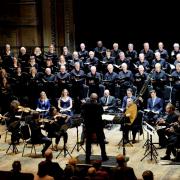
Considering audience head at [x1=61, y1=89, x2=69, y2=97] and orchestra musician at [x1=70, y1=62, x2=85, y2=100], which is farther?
orchestra musician at [x1=70, y1=62, x2=85, y2=100]

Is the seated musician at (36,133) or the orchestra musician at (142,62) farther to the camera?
the orchestra musician at (142,62)

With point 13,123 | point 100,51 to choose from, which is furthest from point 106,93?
point 13,123

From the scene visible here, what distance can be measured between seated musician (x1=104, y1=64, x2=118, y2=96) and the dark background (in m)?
3.43

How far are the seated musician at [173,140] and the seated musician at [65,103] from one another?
4053 millimetres

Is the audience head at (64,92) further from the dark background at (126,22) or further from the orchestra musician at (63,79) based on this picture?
the dark background at (126,22)

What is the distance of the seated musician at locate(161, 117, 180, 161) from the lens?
1134 centimetres

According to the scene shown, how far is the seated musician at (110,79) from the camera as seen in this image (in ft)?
52.2

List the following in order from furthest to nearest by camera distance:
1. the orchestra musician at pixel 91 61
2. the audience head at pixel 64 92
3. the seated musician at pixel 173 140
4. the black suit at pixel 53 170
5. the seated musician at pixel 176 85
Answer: the orchestra musician at pixel 91 61, the seated musician at pixel 176 85, the audience head at pixel 64 92, the seated musician at pixel 173 140, the black suit at pixel 53 170

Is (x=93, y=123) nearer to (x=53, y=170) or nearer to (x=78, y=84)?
(x=53, y=170)

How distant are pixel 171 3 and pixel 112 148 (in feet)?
24.5

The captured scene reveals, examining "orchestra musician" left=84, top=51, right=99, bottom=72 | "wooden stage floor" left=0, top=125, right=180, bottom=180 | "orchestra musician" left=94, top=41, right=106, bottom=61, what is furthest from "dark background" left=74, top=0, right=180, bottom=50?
"wooden stage floor" left=0, top=125, right=180, bottom=180

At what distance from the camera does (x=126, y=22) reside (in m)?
19.0

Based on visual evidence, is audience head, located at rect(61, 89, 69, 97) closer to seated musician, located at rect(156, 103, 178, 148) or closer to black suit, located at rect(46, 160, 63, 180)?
seated musician, located at rect(156, 103, 178, 148)

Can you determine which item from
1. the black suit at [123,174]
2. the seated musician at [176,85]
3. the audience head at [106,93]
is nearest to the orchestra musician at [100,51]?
the audience head at [106,93]
